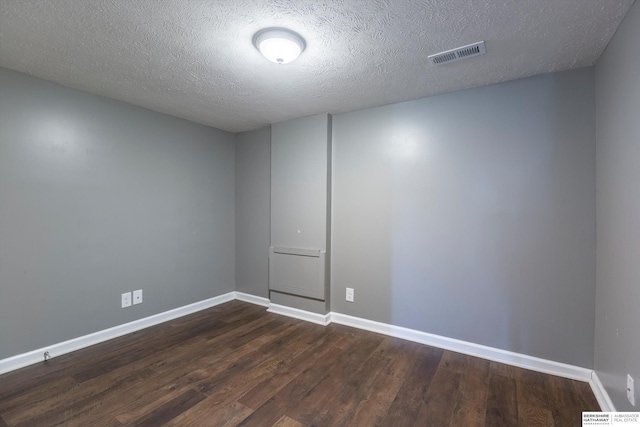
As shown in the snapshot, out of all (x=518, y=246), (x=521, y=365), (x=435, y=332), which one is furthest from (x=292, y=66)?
(x=521, y=365)

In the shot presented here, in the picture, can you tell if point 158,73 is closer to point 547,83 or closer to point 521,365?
point 547,83

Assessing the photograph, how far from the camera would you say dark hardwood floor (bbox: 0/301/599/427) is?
170 centimetres

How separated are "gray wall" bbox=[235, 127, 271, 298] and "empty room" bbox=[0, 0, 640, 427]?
0.33 m

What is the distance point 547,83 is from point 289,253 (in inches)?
114

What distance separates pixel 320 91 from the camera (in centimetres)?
254

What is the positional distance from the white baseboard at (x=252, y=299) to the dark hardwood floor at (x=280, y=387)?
97cm

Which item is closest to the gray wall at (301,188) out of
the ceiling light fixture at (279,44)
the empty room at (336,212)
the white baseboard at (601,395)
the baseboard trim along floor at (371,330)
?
the empty room at (336,212)

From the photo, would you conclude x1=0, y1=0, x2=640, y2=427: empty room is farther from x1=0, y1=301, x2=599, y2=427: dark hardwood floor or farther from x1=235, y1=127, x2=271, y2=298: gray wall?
x1=235, y1=127, x2=271, y2=298: gray wall

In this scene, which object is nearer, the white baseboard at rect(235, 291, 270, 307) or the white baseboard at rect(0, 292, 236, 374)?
the white baseboard at rect(0, 292, 236, 374)

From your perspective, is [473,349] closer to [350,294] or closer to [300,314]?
[350,294]

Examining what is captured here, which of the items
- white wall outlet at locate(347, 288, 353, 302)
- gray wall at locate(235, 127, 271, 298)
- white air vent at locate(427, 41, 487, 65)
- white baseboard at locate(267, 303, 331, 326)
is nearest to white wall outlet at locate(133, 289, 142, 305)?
gray wall at locate(235, 127, 271, 298)

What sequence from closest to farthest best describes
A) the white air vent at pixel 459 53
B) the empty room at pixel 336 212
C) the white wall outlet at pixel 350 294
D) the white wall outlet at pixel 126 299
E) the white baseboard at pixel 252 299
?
the empty room at pixel 336 212, the white air vent at pixel 459 53, the white wall outlet at pixel 126 299, the white wall outlet at pixel 350 294, the white baseboard at pixel 252 299

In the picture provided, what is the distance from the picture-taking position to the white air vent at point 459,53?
1.83m

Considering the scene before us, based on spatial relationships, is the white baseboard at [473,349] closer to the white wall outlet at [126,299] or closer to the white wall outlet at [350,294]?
the white wall outlet at [350,294]
